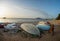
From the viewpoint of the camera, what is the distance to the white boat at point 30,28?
2.02 metres

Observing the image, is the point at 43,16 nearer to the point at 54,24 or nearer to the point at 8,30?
the point at 54,24

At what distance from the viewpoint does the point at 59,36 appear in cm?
200

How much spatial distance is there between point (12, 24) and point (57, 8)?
73 centimetres

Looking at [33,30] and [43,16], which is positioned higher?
[43,16]

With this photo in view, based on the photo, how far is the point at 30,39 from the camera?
1992 millimetres

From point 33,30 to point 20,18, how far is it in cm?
27

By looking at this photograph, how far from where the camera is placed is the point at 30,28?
205 cm

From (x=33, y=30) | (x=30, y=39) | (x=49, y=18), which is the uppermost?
(x=49, y=18)

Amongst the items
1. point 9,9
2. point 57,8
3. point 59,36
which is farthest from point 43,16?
point 9,9

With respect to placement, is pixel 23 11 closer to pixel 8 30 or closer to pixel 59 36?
pixel 8 30

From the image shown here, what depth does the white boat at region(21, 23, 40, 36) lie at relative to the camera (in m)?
2.02

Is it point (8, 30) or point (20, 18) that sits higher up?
point (20, 18)

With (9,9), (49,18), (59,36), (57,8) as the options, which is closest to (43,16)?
(49,18)

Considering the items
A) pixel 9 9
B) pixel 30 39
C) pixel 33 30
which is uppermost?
pixel 9 9
